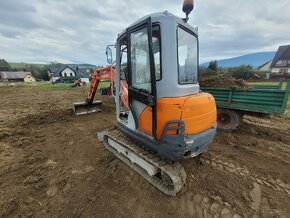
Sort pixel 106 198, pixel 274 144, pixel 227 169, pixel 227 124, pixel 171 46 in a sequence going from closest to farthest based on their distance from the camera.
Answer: pixel 171 46 → pixel 106 198 → pixel 227 169 → pixel 274 144 → pixel 227 124

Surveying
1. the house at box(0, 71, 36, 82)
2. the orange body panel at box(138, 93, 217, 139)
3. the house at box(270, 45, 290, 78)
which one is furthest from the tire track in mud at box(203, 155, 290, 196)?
the house at box(0, 71, 36, 82)

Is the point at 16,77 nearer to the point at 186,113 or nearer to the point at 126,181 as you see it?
the point at 126,181

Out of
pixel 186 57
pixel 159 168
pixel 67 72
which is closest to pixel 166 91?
pixel 186 57

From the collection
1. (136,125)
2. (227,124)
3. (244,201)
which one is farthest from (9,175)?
(227,124)

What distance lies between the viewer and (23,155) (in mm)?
4062

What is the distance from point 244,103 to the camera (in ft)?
16.9

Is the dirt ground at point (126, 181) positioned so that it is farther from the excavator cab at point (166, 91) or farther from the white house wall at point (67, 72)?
the white house wall at point (67, 72)

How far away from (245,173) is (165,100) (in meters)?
2.49

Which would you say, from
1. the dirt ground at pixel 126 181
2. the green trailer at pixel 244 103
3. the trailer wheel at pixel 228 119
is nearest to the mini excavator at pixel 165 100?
the dirt ground at pixel 126 181

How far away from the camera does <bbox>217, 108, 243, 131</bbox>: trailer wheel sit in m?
5.45

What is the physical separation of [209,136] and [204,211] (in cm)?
118

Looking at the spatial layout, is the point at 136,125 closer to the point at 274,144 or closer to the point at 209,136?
the point at 209,136

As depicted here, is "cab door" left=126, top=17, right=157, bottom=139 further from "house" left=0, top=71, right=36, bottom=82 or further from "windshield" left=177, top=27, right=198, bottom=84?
"house" left=0, top=71, right=36, bottom=82

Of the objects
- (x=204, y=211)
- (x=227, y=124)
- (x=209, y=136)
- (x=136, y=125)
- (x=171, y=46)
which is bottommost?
(x=204, y=211)
